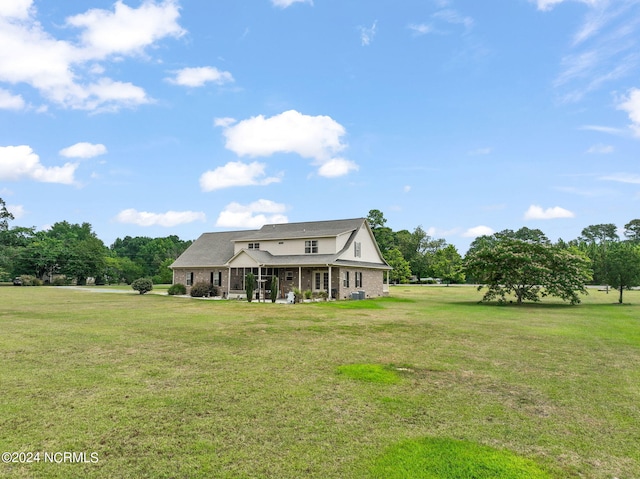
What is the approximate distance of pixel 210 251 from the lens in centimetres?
3450

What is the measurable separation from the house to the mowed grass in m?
16.9

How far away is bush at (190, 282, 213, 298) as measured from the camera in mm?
30516

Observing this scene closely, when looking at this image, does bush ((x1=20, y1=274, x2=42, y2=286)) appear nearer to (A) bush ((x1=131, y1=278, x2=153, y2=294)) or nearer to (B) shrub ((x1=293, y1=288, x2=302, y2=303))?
(A) bush ((x1=131, y1=278, x2=153, y2=294))

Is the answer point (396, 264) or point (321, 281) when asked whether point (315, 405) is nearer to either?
point (321, 281)

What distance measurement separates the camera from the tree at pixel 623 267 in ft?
80.3

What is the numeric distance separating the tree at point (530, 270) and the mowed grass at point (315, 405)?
1362 cm

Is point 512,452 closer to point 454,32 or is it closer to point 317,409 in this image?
point 317,409

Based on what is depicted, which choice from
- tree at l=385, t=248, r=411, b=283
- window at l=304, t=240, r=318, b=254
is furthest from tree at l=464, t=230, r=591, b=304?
tree at l=385, t=248, r=411, b=283

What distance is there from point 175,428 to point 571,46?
2152cm

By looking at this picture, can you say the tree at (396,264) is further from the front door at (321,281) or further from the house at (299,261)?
the front door at (321,281)

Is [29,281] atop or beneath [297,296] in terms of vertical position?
atop

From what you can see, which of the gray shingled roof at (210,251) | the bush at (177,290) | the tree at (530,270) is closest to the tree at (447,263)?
the tree at (530,270)

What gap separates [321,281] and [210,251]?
11.8 metres

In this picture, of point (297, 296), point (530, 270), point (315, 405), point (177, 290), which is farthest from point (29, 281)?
point (315, 405)
